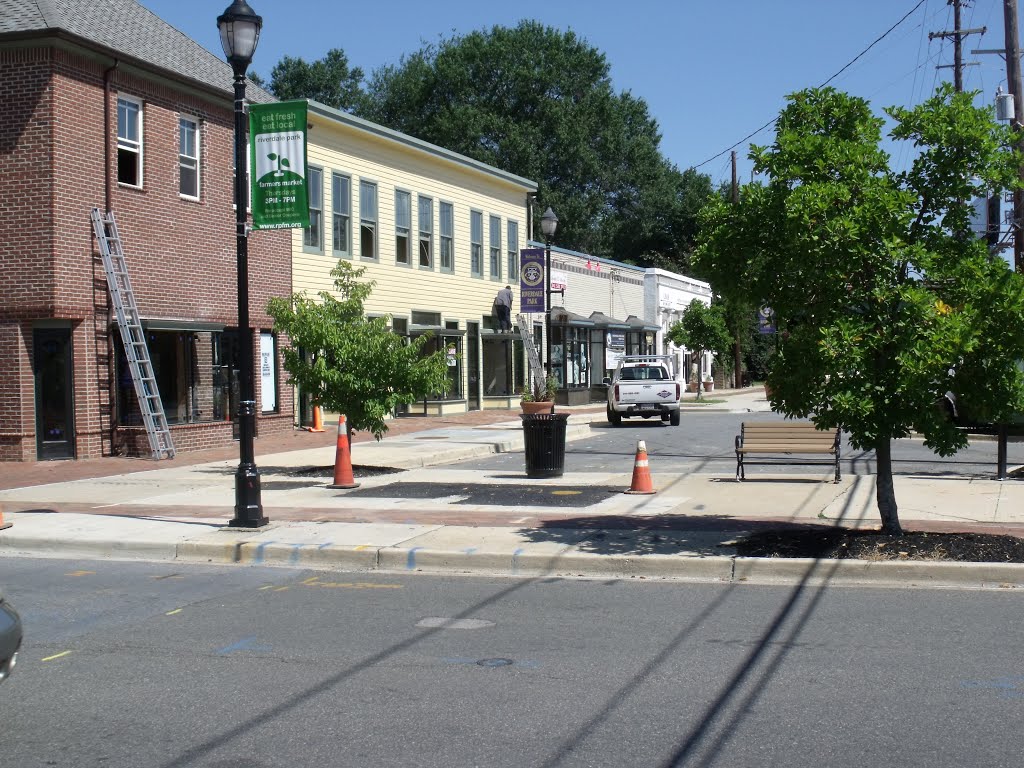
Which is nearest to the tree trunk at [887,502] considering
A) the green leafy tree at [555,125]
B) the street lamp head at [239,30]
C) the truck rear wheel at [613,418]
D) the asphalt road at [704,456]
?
the asphalt road at [704,456]

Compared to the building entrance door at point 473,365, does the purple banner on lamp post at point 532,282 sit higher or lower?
higher

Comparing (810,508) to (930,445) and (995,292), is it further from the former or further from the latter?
(995,292)

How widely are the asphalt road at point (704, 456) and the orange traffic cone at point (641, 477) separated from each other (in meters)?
2.78

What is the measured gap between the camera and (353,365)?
17750 mm

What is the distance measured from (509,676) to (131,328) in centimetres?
1599

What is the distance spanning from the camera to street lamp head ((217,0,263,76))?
11.5 m

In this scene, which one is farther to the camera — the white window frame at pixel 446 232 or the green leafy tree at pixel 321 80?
the green leafy tree at pixel 321 80

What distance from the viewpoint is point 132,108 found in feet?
70.5

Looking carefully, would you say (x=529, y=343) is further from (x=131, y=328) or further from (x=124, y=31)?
(x=131, y=328)

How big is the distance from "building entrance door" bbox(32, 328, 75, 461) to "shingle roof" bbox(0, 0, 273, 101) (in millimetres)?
5365

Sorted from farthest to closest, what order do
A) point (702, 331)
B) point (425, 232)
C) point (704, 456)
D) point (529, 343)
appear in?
1. point (702, 331)
2. point (529, 343)
3. point (425, 232)
4. point (704, 456)

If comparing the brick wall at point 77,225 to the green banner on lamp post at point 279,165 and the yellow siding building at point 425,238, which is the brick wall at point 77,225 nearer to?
the yellow siding building at point 425,238

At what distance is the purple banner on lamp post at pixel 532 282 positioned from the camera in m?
29.4

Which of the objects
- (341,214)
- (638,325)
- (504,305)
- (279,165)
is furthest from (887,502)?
(638,325)
